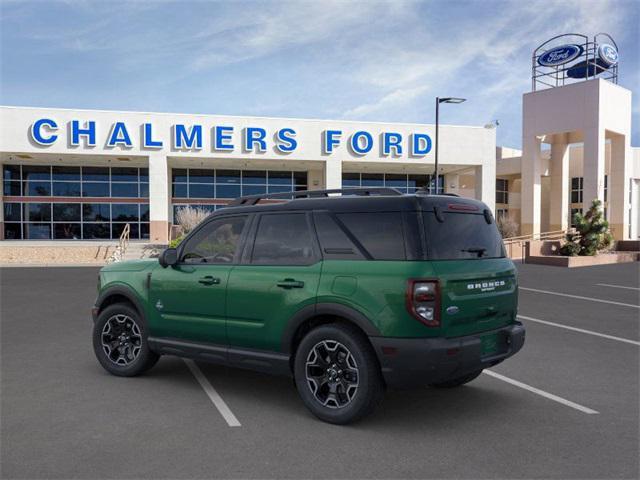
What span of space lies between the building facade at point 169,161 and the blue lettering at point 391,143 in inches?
2.4

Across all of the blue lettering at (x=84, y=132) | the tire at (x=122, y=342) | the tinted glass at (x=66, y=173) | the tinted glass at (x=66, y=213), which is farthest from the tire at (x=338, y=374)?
the tinted glass at (x=66, y=173)

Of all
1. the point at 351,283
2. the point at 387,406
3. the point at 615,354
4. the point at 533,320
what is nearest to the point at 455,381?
the point at 387,406

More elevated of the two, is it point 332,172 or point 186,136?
point 186,136

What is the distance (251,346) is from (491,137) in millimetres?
33956

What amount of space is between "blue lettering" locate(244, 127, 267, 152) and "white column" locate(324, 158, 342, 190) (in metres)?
4.00

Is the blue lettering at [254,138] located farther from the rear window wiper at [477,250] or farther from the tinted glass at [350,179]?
the rear window wiper at [477,250]

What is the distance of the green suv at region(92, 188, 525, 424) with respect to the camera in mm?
4359

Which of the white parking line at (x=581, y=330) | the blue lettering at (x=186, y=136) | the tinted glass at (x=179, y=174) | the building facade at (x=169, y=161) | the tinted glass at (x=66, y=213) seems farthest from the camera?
the tinted glass at (x=179, y=174)

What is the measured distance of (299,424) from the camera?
4.71m

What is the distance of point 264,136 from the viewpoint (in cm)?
3256

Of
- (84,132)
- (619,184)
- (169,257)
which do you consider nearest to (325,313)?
(169,257)

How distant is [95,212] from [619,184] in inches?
1325

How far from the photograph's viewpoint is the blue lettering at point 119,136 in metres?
30.8

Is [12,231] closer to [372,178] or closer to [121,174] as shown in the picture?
[121,174]
